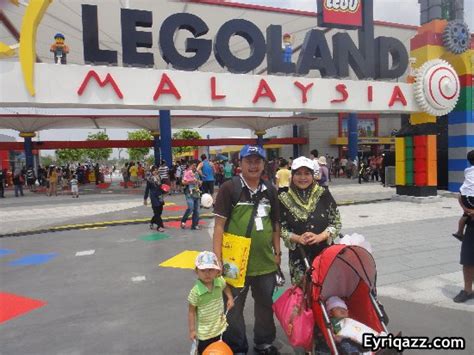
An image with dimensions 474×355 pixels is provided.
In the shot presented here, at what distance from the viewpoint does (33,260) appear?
691cm

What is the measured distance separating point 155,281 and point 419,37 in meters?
12.7

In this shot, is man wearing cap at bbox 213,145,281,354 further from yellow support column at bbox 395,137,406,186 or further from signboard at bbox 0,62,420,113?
yellow support column at bbox 395,137,406,186

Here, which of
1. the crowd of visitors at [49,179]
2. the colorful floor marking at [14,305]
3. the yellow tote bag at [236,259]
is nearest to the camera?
the yellow tote bag at [236,259]

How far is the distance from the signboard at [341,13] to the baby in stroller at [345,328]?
12.3m

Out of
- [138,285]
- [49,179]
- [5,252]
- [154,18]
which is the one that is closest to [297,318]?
[138,285]

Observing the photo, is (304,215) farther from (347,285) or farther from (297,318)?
(297,318)

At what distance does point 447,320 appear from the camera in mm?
3754

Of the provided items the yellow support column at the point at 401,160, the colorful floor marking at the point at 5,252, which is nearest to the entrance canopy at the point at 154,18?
the yellow support column at the point at 401,160

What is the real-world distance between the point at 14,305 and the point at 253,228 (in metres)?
3.66

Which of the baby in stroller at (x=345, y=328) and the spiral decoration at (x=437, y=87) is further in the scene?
the spiral decoration at (x=437, y=87)

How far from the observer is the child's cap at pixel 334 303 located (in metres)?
2.78

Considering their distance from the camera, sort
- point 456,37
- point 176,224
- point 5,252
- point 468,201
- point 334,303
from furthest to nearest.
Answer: point 456,37 → point 176,224 → point 5,252 → point 468,201 → point 334,303

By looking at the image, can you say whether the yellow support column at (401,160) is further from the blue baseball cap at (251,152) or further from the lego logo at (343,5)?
the blue baseball cap at (251,152)

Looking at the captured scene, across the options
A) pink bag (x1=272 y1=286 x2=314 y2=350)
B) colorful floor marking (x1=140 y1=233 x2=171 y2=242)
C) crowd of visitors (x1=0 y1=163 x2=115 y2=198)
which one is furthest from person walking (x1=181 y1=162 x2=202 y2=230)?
crowd of visitors (x1=0 y1=163 x2=115 y2=198)
